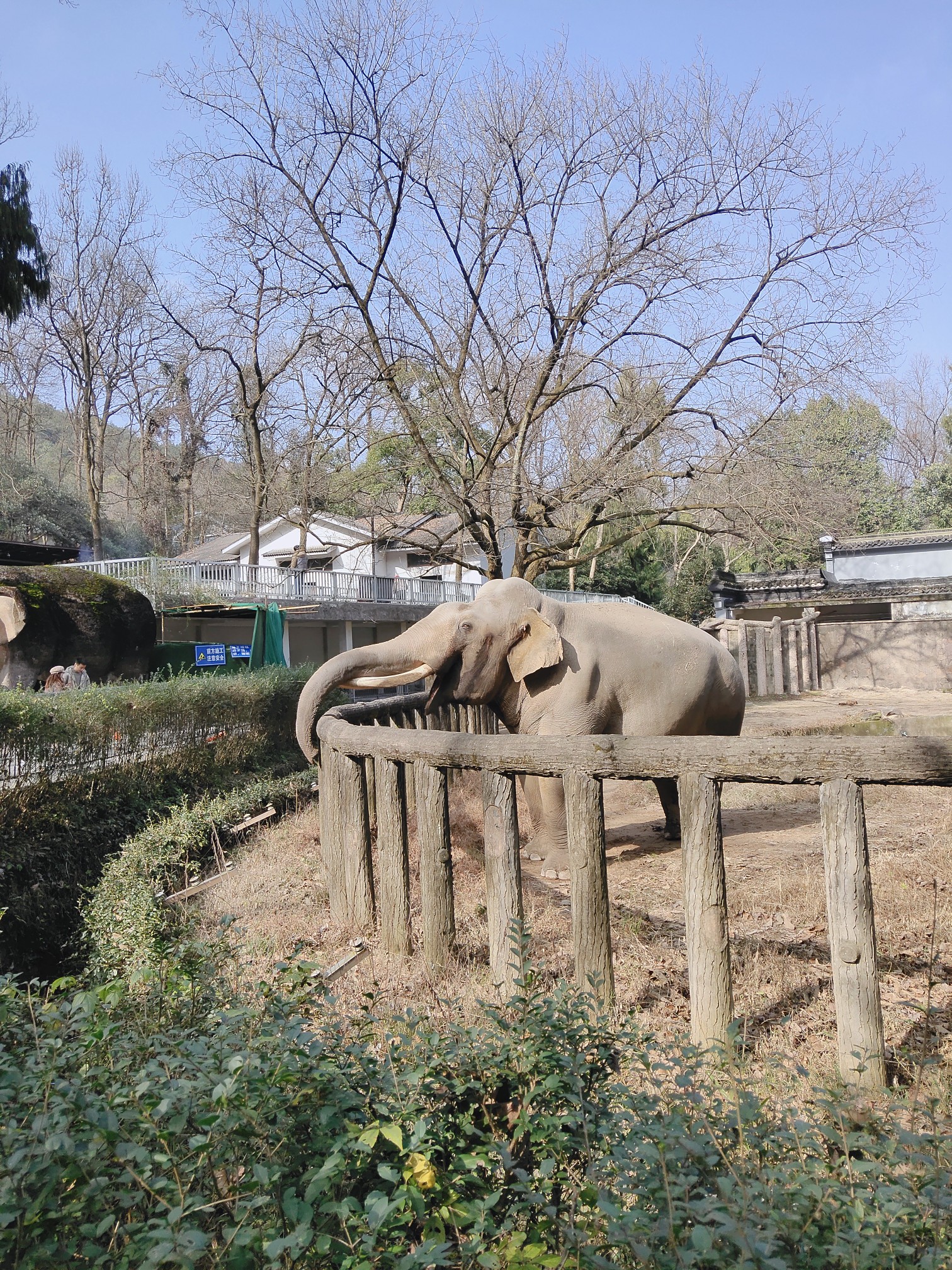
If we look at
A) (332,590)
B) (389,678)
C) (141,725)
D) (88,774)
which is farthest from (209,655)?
(389,678)

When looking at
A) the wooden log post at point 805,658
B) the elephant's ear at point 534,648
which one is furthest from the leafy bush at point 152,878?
the wooden log post at point 805,658

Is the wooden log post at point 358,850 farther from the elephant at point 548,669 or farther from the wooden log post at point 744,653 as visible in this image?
the wooden log post at point 744,653

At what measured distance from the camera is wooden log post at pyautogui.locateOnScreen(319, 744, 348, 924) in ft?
17.1

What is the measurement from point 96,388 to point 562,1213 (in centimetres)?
4019

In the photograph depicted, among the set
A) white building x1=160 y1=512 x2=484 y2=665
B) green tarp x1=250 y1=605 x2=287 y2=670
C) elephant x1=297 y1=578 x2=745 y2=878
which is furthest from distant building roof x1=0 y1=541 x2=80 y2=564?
elephant x1=297 y1=578 x2=745 y2=878

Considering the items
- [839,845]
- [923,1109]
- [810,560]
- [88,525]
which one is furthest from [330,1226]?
[88,525]

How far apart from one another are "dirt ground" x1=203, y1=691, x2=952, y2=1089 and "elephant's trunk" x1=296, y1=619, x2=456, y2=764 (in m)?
1.14

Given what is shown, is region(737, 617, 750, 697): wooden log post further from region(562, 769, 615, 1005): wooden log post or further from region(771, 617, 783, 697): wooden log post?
region(562, 769, 615, 1005): wooden log post

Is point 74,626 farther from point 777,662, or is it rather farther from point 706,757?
point 777,662

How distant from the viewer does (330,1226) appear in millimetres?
2072

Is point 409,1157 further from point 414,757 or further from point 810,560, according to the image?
point 810,560

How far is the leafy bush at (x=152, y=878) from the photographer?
6.21m

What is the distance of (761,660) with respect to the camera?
2216cm

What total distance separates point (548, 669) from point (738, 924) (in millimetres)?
2319
